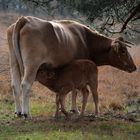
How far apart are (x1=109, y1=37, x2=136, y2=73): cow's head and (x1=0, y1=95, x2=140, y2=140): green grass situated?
2.31 metres

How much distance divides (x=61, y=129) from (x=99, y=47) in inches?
162

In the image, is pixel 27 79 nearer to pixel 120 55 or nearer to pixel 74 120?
pixel 74 120

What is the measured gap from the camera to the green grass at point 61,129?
973 centimetres

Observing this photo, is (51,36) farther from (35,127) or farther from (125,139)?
(125,139)

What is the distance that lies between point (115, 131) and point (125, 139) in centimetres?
91

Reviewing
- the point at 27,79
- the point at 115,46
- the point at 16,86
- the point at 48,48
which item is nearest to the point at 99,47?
the point at 115,46

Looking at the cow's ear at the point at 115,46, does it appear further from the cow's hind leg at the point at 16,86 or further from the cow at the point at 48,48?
the cow's hind leg at the point at 16,86

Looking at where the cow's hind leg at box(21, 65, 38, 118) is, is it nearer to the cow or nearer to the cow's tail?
the cow

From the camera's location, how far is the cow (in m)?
12.1

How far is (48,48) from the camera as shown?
12.4 metres

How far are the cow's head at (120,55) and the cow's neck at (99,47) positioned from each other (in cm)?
15

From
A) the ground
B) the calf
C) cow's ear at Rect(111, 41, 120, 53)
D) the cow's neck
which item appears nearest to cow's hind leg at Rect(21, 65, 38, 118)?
the calf

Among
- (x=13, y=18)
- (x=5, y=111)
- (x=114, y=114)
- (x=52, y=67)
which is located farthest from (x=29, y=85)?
(x=13, y=18)

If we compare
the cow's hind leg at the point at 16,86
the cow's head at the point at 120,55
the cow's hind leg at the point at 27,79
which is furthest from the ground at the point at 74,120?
the cow's head at the point at 120,55
